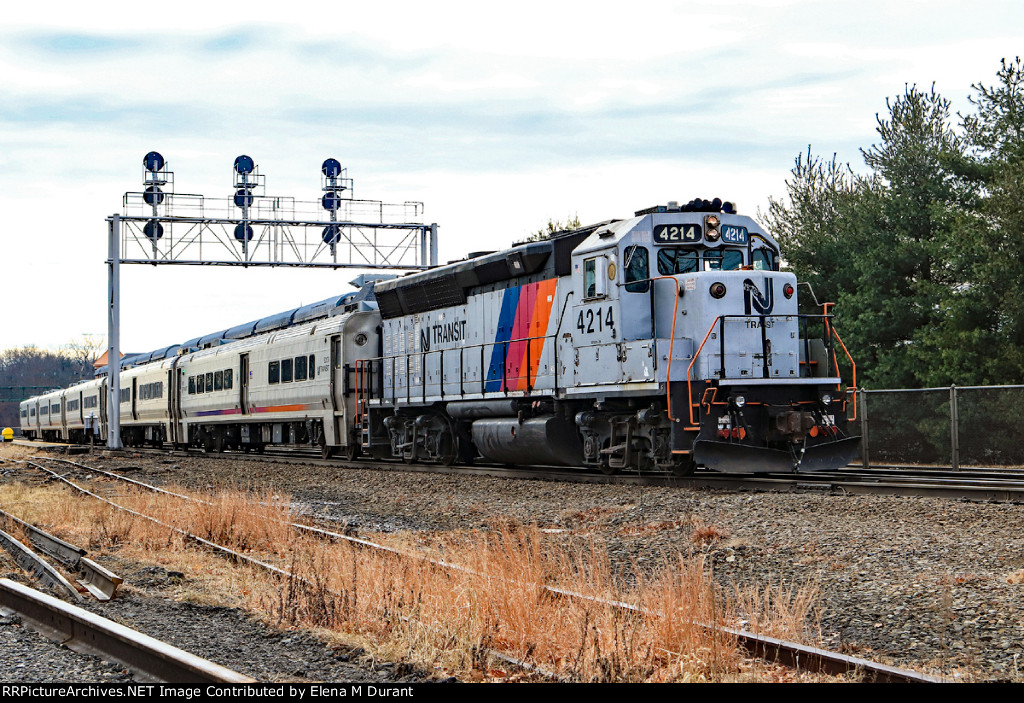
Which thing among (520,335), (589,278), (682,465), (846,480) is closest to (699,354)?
(682,465)

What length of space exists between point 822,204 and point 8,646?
31.3 metres

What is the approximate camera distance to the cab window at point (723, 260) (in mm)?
14972

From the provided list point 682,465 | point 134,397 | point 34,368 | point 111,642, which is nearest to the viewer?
point 111,642

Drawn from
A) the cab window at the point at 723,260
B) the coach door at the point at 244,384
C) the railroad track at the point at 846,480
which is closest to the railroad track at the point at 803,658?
the railroad track at the point at 846,480

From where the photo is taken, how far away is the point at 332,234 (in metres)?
35.8

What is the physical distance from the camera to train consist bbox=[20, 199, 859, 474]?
541 inches

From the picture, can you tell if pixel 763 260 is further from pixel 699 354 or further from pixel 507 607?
pixel 507 607

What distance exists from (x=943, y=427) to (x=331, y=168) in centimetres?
2273

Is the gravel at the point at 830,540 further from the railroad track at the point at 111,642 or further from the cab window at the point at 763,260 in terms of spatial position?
the cab window at the point at 763,260

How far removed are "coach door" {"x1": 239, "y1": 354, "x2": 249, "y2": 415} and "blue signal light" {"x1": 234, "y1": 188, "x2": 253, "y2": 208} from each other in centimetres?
732

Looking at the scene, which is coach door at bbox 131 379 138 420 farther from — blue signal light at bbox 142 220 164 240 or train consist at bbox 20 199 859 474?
train consist at bbox 20 199 859 474

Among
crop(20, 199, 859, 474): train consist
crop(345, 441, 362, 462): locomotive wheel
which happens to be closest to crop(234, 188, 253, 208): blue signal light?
crop(20, 199, 859, 474): train consist
